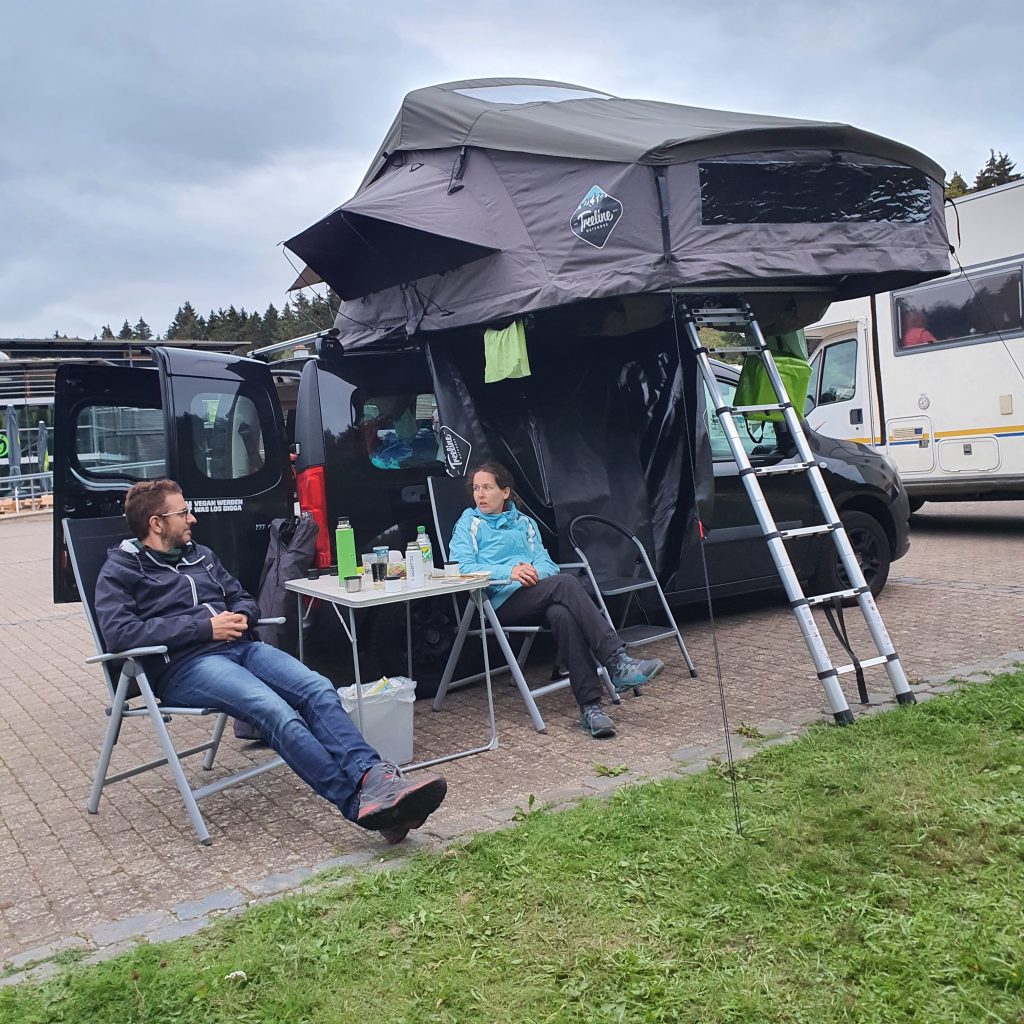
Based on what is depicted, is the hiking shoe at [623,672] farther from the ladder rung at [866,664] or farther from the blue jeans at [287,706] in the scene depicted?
the blue jeans at [287,706]

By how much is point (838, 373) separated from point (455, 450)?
25.9 feet

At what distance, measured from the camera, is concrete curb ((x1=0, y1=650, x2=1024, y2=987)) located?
9.32ft

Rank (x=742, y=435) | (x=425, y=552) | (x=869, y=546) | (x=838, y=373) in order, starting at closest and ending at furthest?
(x=425, y=552), (x=742, y=435), (x=869, y=546), (x=838, y=373)

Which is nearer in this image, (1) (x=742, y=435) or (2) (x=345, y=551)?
(2) (x=345, y=551)

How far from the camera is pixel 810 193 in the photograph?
15.1 ft

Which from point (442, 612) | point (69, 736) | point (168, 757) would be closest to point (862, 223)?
point (442, 612)

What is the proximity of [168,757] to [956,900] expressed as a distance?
2.77 metres

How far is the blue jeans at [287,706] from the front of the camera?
11.6 ft

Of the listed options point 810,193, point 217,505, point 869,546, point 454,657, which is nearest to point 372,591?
point 454,657

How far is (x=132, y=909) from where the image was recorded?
3115mm

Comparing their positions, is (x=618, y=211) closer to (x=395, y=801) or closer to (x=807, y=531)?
(x=807, y=531)

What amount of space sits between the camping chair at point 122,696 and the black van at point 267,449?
2.28 feet

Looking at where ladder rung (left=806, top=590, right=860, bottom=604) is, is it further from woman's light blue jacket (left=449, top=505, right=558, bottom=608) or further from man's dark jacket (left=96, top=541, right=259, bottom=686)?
man's dark jacket (left=96, top=541, right=259, bottom=686)

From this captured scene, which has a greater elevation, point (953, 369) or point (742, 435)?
point (953, 369)
